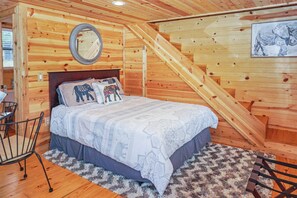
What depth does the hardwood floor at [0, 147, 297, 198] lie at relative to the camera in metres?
2.28

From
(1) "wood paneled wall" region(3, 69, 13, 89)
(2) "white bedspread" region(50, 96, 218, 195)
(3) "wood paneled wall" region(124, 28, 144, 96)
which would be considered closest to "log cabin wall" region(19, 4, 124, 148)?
(2) "white bedspread" region(50, 96, 218, 195)

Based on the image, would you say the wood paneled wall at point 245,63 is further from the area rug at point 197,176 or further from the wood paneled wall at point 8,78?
the wood paneled wall at point 8,78

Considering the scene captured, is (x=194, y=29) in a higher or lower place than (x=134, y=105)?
higher

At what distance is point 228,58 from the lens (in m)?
3.83

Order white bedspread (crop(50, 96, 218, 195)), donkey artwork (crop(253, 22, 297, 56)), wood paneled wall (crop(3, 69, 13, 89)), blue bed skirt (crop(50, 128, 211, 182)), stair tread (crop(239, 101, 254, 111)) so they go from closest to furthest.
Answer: white bedspread (crop(50, 96, 218, 195)) → blue bed skirt (crop(50, 128, 211, 182)) → donkey artwork (crop(253, 22, 297, 56)) → stair tread (crop(239, 101, 254, 111)) → wood paneled wall (crop(3, 69, 13, 89))

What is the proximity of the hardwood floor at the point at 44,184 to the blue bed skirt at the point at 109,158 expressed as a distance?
0.29 meters

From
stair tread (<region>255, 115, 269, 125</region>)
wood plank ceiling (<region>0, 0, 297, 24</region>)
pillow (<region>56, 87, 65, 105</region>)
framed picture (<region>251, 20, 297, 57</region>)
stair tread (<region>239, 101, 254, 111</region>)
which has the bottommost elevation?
stair tread (<region>255, 115, 269, 125</region>)

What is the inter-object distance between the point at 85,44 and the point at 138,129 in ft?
7.13

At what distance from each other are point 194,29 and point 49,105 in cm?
279

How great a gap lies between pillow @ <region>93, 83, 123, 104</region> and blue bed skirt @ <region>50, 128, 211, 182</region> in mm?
843

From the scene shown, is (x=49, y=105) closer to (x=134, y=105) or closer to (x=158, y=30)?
(x=134, y=105)

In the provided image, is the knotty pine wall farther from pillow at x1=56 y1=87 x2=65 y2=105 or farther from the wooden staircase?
pillow at x1=56 y1=87 x2=65 y2=105

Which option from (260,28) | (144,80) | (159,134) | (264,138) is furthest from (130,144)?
(260,28)

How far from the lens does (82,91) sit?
354cm
